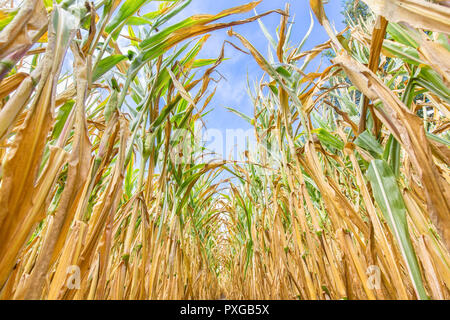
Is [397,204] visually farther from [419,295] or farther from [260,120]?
[260,120]

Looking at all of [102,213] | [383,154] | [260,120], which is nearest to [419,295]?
[383,154]

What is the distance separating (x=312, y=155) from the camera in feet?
1.26

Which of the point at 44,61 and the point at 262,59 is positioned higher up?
the point at 262,59

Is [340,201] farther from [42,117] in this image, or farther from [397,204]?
[42,117]

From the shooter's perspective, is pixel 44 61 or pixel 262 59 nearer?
pixel 44 61

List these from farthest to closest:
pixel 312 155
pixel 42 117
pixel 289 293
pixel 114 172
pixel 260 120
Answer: pixel 260 120, pixel 289 293, pixel 312 155, pixel 114 172, pixel 42 117

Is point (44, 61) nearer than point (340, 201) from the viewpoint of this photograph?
Yes

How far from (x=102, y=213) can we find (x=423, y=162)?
322mm

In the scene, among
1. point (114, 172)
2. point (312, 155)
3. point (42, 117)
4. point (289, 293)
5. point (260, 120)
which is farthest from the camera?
point (260, 120)

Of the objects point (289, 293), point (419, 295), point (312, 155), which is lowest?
point (419, 295)

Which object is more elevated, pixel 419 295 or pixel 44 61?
pixel 44 61

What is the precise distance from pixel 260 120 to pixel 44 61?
87cm

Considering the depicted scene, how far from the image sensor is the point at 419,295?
8.1 inches

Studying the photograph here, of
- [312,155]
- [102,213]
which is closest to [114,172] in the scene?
[102,213]
